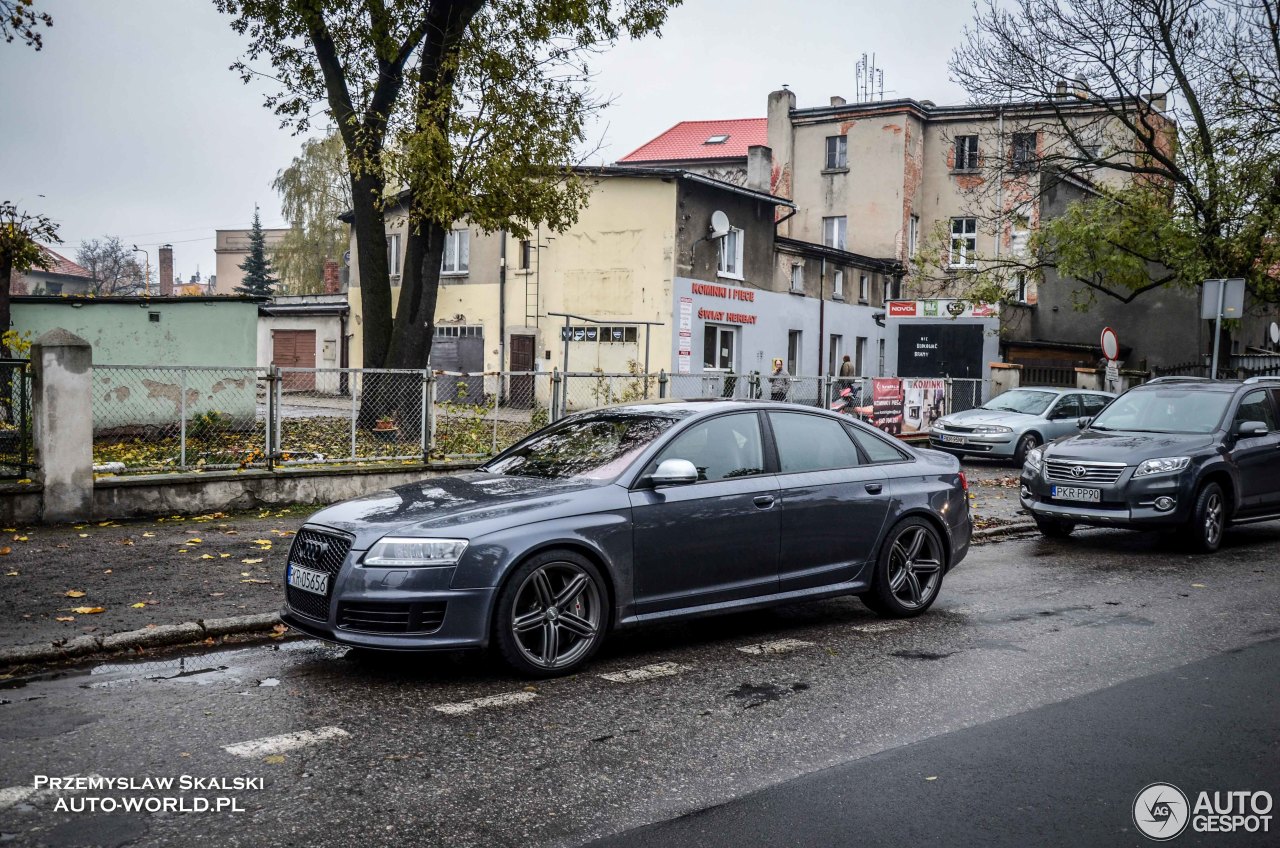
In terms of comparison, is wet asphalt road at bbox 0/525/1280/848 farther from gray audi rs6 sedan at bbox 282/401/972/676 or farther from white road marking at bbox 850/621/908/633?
gray audi rs6 sedan at bbox 282/401/972/676

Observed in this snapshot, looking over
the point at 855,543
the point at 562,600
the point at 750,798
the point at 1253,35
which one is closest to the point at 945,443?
the point at 1253,35

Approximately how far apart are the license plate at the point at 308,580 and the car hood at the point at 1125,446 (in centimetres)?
849

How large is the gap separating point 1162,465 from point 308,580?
8820mm

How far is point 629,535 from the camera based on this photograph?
21.1ft

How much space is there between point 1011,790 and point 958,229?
4427 centimetres

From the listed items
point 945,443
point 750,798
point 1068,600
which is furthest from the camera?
point 945,443

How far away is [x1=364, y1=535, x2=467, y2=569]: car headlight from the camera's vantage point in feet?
19.1

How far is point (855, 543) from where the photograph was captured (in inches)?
301

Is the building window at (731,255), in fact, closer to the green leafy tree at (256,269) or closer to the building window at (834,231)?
the building window at (834,231)

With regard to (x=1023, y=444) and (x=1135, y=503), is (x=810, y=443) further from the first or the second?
(x=1023, y=444)

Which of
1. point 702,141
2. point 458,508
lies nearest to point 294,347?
point 702,141

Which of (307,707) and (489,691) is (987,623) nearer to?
(489,691)

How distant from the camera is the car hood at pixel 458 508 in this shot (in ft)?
19.5

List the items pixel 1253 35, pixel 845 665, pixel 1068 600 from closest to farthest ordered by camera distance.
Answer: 1. pixel 845 665
2. pixel 1068 600
3. pixel 1253 35
